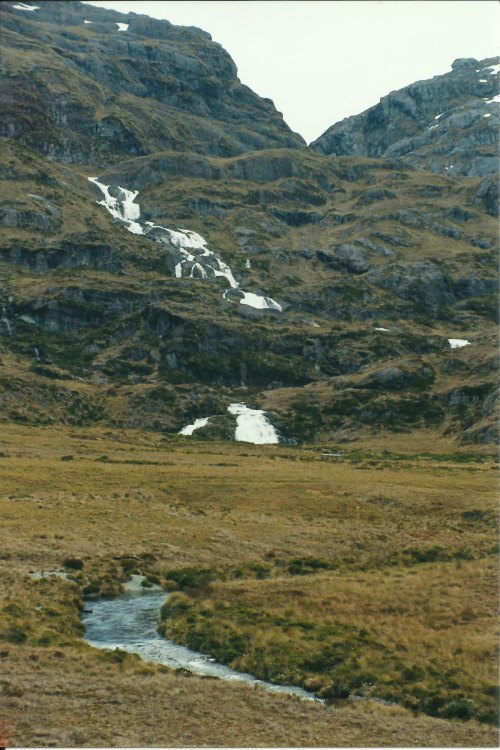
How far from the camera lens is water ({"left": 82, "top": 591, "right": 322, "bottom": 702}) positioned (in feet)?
111

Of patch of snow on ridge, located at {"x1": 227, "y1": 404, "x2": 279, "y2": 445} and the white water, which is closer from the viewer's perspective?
the white water

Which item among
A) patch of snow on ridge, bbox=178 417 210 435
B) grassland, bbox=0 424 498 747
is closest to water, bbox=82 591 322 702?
grassland, bbox=0 424 498 747

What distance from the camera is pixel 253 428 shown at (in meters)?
172

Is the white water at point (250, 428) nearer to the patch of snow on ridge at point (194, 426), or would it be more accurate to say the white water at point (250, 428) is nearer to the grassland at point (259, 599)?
the patch of snow on ridge at point (194, 426)

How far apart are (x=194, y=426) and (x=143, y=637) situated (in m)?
131

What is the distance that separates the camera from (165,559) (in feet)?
184

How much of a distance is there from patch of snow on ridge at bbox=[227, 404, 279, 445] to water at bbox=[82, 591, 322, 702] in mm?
115938

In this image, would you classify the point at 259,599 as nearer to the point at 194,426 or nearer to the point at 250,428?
the point at 194,426

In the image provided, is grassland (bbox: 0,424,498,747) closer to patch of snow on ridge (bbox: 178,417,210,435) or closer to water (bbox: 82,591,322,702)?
water (bbox: 82,591,322,702)

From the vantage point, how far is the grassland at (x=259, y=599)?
89.4 feet

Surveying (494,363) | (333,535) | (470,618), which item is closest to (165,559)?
(333,535)

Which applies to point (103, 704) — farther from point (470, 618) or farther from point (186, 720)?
point (470, 618)

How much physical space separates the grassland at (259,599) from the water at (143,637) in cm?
85

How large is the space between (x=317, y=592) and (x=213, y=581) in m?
7.98
